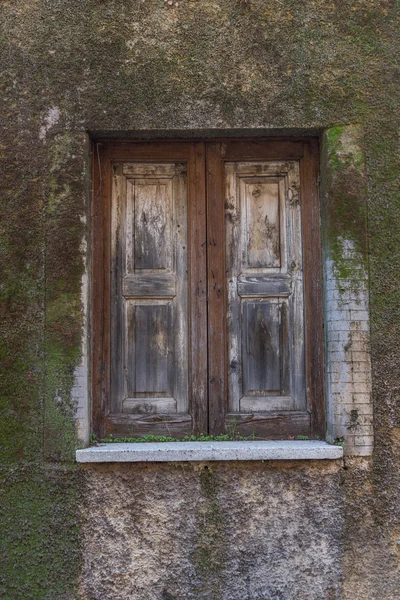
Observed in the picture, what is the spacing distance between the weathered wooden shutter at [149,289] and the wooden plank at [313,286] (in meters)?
0.72

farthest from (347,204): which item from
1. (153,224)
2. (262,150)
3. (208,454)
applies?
(208,454)

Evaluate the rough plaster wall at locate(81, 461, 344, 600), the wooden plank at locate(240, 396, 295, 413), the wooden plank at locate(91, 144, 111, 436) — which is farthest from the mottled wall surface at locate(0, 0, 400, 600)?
the wooden plank at locate(240, 396, 295, 413)

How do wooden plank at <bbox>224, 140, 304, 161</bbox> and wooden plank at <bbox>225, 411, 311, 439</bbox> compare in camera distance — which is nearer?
wooden plank at <bbox>225, 411, 311, 439</bbox>

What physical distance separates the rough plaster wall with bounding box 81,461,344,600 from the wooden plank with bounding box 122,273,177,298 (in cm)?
99

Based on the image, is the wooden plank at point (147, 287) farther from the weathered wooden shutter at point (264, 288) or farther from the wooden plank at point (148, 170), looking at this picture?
the wooden plank at point (148, 170)

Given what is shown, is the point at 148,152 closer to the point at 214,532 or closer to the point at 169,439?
the point at 169,439

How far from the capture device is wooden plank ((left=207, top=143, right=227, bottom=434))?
11.6ft

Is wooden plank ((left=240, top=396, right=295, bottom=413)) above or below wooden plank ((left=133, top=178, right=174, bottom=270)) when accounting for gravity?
below

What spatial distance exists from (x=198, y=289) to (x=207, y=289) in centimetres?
5

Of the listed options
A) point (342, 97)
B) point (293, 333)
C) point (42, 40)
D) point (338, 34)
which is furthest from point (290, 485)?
point (42, 40)

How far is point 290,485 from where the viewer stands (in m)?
3.27

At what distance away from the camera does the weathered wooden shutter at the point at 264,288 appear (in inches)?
141

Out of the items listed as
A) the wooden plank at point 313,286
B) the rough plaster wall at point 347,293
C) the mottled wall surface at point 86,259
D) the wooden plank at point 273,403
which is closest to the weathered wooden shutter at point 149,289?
the mottled wall surface at point 86,259

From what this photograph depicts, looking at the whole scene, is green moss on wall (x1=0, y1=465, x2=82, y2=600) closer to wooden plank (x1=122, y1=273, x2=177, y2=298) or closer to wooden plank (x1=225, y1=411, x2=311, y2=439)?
wooden plank (x1=225, y1=411, x2=311, y2=439)
